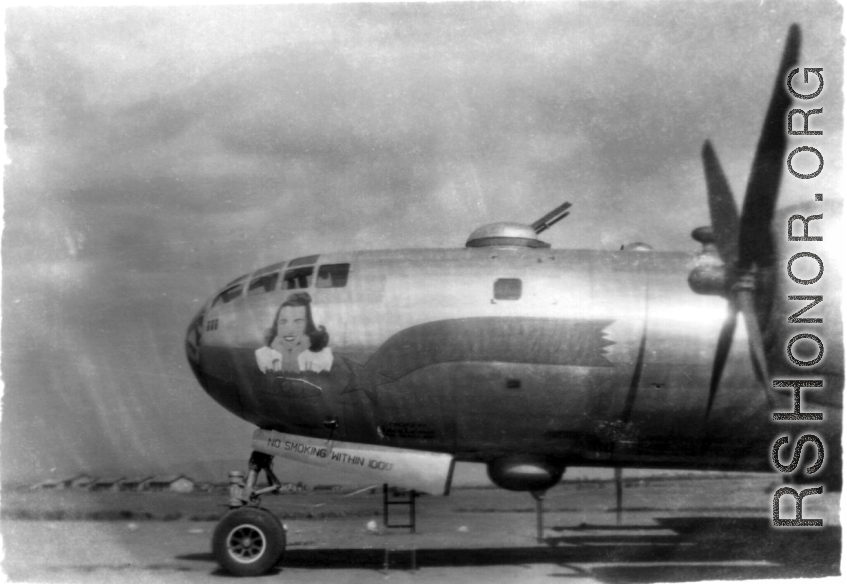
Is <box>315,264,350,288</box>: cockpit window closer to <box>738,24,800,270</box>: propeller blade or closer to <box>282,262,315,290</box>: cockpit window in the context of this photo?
<box>282,262,315,290</box>: cockpit window

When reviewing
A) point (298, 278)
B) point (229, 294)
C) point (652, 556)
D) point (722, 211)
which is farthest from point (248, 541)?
point (722, 211)

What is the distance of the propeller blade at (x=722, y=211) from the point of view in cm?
1222

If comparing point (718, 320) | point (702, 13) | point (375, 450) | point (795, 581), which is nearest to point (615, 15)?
point (702, 13)

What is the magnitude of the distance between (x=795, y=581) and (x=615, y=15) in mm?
8382

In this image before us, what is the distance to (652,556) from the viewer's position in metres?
14.6

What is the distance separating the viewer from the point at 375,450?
13.1m

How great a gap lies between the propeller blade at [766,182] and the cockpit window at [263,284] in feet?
23.3

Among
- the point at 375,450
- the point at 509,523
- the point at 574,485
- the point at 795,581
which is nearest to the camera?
the point at 795,581

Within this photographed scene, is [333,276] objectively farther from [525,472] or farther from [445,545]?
[445,545]

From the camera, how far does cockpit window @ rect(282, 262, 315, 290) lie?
13242mm

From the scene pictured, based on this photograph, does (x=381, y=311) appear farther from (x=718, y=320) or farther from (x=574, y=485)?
(x=574, y=485)

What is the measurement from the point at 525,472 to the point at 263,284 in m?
5.12

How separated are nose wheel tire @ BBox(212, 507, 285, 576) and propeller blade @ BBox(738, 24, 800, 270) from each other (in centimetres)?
810

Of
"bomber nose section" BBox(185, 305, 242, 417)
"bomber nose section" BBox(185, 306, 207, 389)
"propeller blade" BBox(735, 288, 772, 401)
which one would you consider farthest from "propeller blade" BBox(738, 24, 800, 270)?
"bomber nose section" BBox(185, 306, 207, 389)
